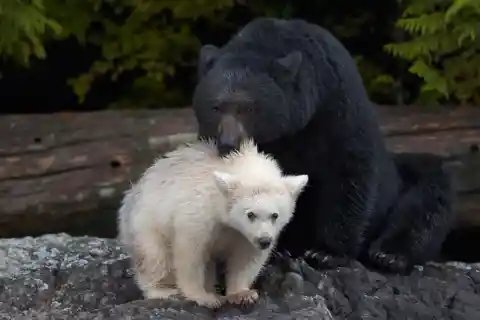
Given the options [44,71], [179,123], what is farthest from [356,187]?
[44,71]

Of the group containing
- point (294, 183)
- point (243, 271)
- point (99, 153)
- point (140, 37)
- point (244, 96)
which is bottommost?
point (99, 153)

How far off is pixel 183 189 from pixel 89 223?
2.19 m

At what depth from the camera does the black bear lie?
2633 millimetres

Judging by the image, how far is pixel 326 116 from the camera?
291cm

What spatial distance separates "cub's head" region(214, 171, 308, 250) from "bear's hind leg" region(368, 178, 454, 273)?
928mm

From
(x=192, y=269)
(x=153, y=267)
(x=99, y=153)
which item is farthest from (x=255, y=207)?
(x=99, y=153)

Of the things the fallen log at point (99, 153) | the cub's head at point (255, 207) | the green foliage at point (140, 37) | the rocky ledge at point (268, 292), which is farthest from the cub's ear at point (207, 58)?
the green foliage at point (140, 37)

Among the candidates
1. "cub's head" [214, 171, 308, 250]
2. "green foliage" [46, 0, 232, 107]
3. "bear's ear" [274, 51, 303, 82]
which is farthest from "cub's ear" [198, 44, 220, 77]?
"green foliage" [46, 0, 232, 107]

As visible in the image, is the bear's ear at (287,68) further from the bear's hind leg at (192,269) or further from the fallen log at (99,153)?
the fallen log at (99,153)

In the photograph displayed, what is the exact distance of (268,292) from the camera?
104 inches

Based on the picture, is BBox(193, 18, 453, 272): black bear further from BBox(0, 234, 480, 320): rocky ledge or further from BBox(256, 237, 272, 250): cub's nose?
BBox(256, 237, 272, 250): cub's nose

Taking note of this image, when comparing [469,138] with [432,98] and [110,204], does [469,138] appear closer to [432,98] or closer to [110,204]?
[432,98]

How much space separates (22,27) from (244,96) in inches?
81.3

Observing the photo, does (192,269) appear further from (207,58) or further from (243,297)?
(207,58)
